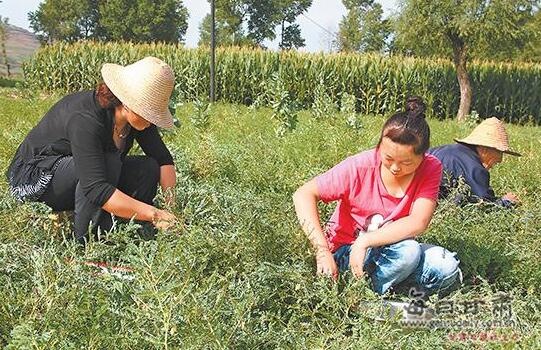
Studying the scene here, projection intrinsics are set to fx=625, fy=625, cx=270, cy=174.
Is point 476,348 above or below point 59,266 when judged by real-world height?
below

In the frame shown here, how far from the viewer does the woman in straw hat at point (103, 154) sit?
2617mm

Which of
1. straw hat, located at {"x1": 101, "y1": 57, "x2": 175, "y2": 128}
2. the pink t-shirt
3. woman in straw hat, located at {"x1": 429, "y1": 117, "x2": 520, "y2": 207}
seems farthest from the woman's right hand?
woman in straw hat, located at {"x1": 429, "y1": 117, "x2": 520, "y2": 207}

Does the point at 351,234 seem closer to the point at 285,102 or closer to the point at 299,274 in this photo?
the point at 299,274

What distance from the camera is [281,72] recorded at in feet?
47.6

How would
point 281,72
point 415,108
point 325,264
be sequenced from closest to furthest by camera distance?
point 325,264 < point 415,108 < point 281,72

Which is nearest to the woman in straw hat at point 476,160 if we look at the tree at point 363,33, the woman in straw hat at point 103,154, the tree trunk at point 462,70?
the woman in straw hat at point 103,154

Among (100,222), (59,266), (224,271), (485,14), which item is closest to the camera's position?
(59,266)

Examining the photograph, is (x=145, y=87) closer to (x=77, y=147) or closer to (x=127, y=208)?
(x=77, y=147)

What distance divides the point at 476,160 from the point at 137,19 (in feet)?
156

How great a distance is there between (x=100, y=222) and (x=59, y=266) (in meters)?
0.91

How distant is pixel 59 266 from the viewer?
6.13 feet

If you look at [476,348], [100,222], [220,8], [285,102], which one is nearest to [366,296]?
[476,348]

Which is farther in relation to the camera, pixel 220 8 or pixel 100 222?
pixel 220 8

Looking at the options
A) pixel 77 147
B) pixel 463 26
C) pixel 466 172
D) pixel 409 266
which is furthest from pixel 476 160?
pixel 463 26
